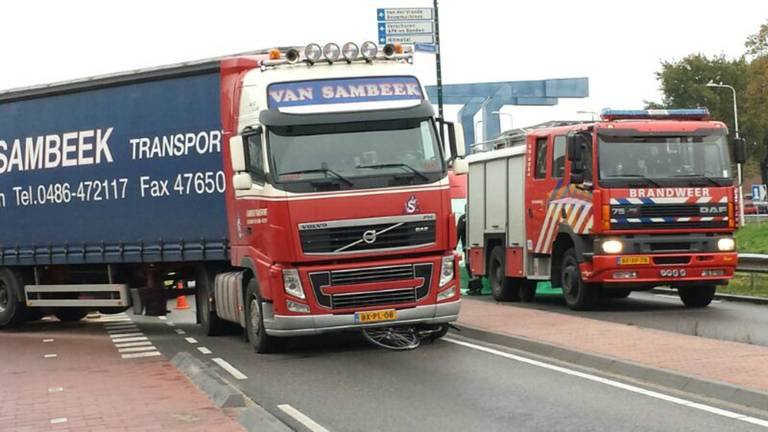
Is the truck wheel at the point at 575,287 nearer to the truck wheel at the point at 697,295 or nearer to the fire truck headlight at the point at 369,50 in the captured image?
the truck wheel at the point at 697,295

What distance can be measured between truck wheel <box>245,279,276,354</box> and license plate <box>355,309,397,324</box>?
1.40 metres

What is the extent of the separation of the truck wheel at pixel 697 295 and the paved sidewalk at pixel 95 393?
9608 millimetres

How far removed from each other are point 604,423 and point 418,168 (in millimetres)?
5690

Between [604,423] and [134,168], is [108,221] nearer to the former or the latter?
[134,168]

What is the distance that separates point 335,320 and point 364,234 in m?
1.09

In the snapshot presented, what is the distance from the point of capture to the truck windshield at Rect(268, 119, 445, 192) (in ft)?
45.5

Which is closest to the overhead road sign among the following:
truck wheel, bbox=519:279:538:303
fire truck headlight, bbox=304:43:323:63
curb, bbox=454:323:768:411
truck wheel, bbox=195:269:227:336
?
truck wheel, bbox=519:279:538:303

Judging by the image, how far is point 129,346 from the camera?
17531mm

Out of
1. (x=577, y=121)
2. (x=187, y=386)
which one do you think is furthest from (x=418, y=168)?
(x=577, y=121)

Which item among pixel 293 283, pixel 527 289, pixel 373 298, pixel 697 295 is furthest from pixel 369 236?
pixel 527 289

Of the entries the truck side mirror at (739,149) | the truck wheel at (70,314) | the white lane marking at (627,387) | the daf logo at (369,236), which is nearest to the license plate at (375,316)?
the daf logo at (369,236)

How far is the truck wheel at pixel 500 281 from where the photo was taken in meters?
22.6

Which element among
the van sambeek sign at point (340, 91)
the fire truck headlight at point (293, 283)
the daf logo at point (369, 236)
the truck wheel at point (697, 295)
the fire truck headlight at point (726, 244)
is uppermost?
the van sambeek sign at point (340, 91)

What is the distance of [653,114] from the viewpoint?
19312mm
